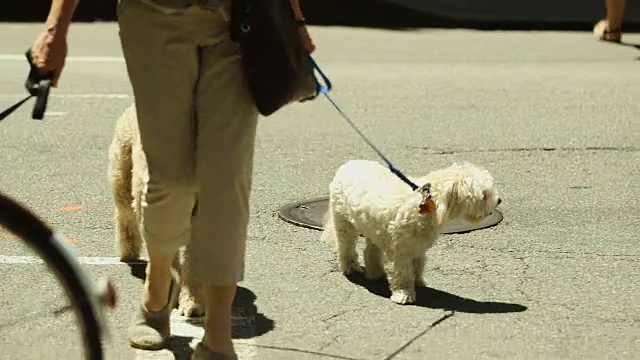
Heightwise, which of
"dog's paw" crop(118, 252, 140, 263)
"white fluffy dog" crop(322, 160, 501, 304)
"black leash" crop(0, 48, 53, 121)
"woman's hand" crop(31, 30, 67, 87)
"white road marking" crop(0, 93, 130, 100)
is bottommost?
"white road marking" crop(0, 93, 130, 100)

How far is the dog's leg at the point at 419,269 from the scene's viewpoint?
567cm

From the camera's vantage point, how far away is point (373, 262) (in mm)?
5887

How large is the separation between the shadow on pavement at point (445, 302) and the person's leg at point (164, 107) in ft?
4.69

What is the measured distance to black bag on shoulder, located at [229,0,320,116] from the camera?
4.20 meters

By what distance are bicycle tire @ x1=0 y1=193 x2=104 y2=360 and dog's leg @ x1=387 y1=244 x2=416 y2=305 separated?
2.17m

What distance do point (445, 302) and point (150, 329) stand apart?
142 cm

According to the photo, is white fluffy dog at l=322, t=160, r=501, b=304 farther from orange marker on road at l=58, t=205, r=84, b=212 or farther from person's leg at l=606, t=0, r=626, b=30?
person's leg at l=606, t=0, r=626, b=30

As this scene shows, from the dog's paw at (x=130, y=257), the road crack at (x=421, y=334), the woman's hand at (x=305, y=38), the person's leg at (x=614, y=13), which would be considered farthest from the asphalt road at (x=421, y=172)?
the woman's hand at (x=305, y=38)

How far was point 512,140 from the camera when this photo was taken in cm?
888

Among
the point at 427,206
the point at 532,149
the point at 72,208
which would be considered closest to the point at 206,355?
the point at 427,206

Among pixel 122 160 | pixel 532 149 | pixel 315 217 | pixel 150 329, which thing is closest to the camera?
pixel 150 329

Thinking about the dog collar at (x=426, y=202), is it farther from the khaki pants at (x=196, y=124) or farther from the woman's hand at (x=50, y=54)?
the woman's hand at (x=50, y=54)

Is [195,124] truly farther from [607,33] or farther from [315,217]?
[607,33]

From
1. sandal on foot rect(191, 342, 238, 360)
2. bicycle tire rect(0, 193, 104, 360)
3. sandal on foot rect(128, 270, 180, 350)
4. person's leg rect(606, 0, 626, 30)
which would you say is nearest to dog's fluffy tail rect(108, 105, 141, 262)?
sandal on foot rect(128, 270, 180, 350)
